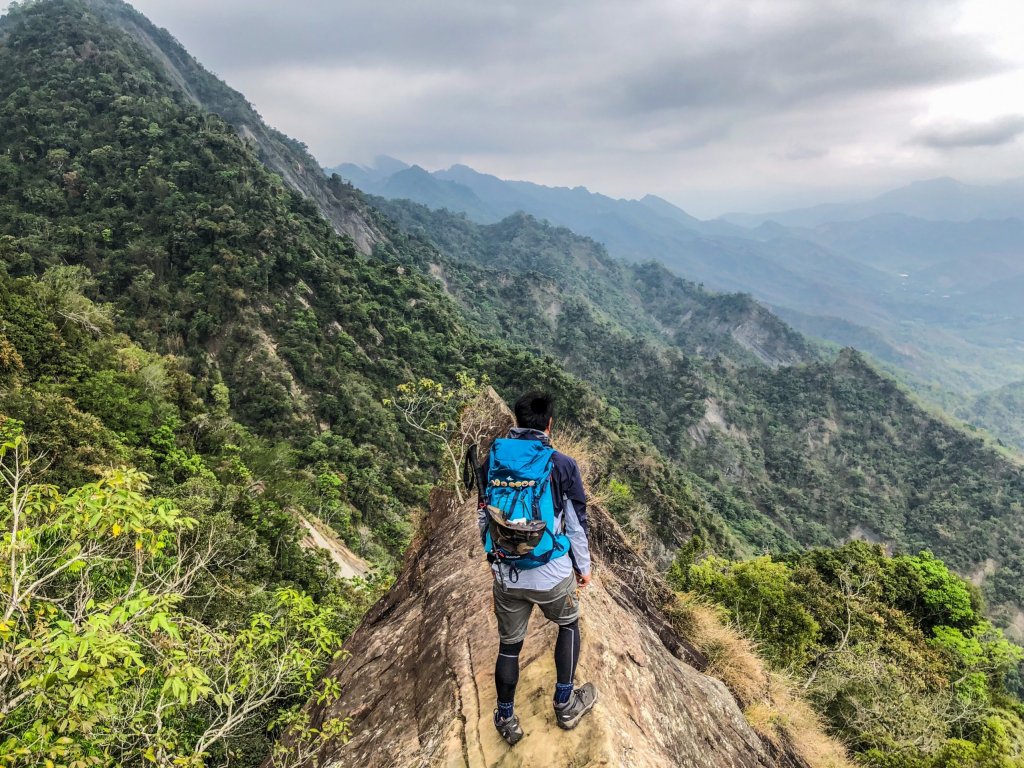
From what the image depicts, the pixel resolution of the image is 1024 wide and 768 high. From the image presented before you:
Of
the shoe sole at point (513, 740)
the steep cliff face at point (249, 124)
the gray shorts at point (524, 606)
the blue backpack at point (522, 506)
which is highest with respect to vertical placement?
the steep cliff face at point (249, 124)

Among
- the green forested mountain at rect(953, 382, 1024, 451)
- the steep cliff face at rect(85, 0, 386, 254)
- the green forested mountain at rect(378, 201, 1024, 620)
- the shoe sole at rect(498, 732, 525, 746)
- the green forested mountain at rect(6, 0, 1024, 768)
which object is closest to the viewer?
the shoe sole at rect(498, 732, 525, 746)

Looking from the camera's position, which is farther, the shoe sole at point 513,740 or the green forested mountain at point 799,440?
the green forested mountain at point 799,440

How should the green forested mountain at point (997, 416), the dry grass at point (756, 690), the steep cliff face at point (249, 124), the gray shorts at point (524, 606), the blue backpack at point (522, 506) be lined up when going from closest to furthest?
the blue backpack at point (522, 506) → the gray shorts at point (524, 606) → the dry grass at point (756, 690) → the steep cliff face at point (249, 124) → the green forested mountain at point (997, 416)

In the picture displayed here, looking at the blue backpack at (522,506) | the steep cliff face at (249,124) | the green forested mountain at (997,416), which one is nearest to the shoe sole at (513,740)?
the blue backpack at (522,506)

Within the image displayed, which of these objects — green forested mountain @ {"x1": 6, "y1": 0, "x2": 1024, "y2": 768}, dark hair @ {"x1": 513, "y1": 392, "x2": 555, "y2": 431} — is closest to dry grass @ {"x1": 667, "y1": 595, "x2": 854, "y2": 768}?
green forested mountain @ {"x1": 6, "y1": 0, "x2": 1024, "y2": 768}

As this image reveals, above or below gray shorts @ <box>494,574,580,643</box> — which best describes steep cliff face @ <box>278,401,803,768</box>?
below

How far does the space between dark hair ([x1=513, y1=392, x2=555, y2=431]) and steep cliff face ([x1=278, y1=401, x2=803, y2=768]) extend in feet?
8.29

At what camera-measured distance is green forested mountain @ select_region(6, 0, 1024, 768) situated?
445 centimetres

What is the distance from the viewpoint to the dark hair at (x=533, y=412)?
4098 millimetres

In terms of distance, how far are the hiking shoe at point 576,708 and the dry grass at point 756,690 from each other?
15.9 ft

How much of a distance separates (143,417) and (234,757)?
17.4 m

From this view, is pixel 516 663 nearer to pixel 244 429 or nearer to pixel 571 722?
pixel 571 722

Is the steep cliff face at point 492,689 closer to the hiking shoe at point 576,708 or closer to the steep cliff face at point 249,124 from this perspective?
the hiking shoe at point 576,708

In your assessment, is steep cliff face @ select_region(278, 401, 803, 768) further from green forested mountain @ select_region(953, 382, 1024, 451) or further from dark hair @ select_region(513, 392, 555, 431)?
green forested mountain @ select_region(953, 382, 1024, 451)
